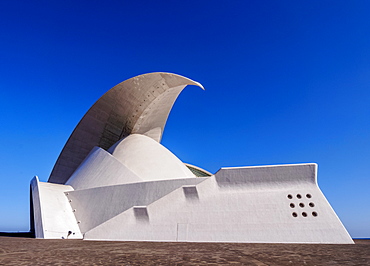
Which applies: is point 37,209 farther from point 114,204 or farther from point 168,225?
point 168,225

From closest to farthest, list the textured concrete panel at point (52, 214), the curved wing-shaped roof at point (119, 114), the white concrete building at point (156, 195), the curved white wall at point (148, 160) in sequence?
1. the white concrete building at point (156, 195)
2. the textured concrete panel at point (52, 214)
3. the curved white wall at point (148, 160)
4. the curved wing-shaped roof at point (119, 114)

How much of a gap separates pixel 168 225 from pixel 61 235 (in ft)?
19.3

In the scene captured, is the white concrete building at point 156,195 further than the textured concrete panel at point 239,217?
Yes

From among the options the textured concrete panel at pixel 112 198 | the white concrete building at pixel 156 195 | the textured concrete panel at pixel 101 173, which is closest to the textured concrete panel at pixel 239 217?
the white concrete building at pixel 156 195

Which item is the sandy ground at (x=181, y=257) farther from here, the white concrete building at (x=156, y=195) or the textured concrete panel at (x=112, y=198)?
the textured concrete panel at (x=112, y=198)

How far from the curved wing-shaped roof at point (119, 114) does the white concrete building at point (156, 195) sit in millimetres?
69

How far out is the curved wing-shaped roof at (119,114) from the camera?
18000 millimetres

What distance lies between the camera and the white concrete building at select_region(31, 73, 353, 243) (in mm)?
9711

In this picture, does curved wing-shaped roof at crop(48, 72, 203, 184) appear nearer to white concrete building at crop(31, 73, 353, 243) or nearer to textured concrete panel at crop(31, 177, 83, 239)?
white concrete building at crop(31, 73, 353, 243)

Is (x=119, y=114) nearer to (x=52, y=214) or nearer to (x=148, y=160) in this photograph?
(x=148, y=160)

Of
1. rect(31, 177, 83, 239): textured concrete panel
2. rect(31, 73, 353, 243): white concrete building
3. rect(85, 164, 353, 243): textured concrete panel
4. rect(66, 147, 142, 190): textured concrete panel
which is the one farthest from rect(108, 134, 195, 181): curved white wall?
rect(85, 164, 353, 243): textured concrete panel

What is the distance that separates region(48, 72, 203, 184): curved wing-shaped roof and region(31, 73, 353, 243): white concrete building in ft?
0.23

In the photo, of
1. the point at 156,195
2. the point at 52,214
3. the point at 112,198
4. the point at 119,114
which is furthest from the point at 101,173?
the point at 119,114

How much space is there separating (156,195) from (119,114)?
8.90m
